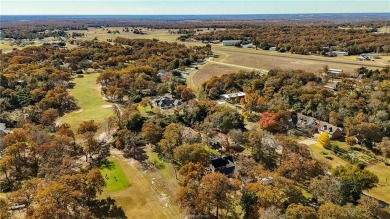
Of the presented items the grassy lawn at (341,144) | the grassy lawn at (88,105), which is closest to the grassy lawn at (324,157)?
the grassy lawn at (341,144)

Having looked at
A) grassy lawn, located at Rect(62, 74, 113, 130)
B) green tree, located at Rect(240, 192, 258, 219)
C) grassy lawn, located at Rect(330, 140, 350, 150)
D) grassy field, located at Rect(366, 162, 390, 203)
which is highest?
green tree, located at Rect(240, 192, 258, 219)

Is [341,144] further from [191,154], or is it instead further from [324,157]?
[191,154]

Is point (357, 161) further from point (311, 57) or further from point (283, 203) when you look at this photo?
point (311, 57)

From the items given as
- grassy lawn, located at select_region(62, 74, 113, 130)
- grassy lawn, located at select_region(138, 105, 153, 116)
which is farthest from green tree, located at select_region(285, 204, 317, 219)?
grassy lawn, located at select_region(62, 74, 113, 130)

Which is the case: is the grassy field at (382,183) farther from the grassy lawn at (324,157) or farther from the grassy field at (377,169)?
the grassy lawn at (324,157)

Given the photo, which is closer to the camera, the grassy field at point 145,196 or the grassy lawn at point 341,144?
the grassy field at point 145,196

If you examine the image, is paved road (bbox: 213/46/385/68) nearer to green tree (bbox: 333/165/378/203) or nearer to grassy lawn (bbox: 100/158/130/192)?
green tree (bbox: 333/165/378/203)

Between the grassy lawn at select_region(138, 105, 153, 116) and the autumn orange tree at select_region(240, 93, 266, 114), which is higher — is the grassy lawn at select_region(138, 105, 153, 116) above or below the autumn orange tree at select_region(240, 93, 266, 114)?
below
